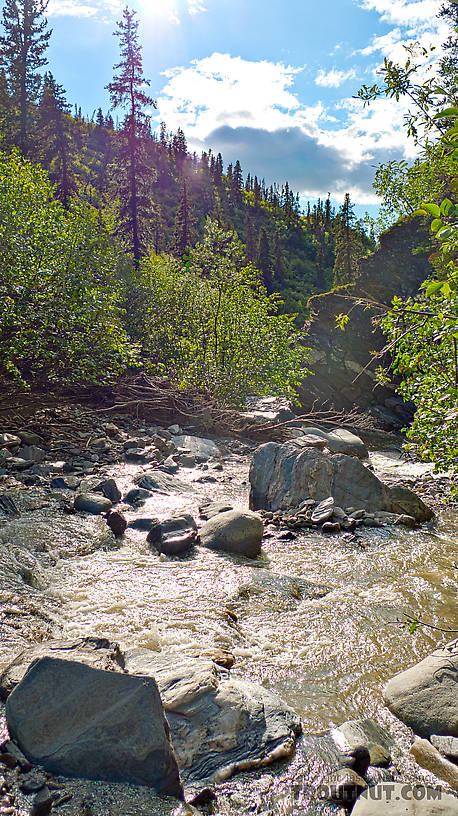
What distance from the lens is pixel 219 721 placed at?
3025 millimetres

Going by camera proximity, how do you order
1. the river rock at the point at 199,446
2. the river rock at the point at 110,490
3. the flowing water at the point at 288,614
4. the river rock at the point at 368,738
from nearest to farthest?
the river rock at the point at 368,738, the flowing water at the point at 288,614, the river rock at the point at 110,490, the river rock at the point at 199,446

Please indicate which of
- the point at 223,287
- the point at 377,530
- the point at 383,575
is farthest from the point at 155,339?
the point at 383,575

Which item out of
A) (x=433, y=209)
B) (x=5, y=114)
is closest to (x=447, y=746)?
(x=433, y=209)

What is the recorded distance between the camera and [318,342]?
3294cm

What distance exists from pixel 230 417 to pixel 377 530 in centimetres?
730

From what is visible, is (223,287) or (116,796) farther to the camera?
(223,287)

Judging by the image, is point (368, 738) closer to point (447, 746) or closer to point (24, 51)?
point (447, 746)

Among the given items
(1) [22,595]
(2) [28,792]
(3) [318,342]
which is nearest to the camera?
(2) [28,792]

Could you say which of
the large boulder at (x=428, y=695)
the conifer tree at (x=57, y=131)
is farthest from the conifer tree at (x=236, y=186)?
the large boulder at (x=428, y=695)

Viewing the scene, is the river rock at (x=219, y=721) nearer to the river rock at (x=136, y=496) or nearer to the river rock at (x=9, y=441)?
the river rock at (x=136, y=496)

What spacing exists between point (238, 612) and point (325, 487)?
14.6 ft

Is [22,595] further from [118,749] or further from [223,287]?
[223,287]

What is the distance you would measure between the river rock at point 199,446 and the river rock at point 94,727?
901 centimetres

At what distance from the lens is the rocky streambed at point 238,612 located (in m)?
2.89
